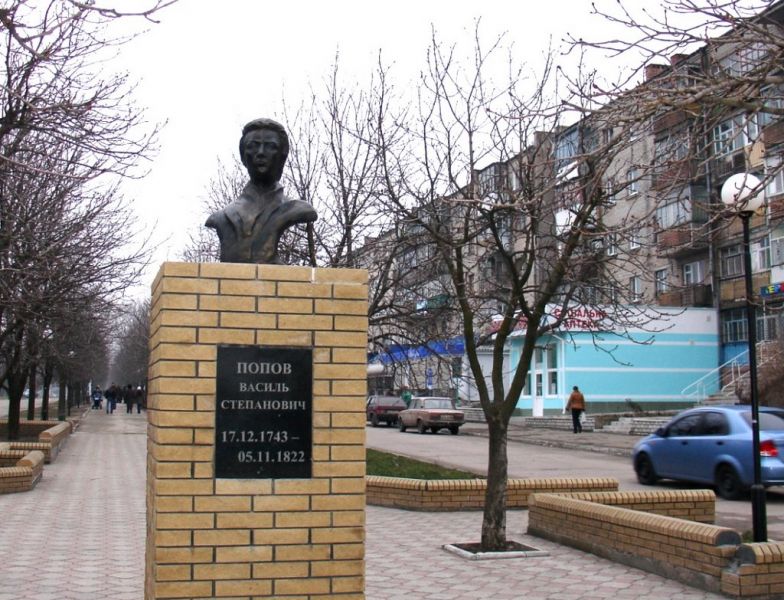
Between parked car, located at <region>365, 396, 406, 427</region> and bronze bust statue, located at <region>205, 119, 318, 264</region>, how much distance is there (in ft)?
111

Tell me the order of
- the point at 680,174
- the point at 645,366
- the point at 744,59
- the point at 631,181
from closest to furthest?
the point at 680,174 < the point at 744,59 < the point at 631,181 < the point at 645,366

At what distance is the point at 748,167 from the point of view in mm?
6676

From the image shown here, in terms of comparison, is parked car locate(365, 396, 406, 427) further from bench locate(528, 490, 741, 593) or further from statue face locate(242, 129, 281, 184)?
statue face locate(242, 129, 281, 184)

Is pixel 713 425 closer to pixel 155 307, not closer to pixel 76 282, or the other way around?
pixel 76 282

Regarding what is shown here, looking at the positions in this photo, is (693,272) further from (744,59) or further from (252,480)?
(252,480)

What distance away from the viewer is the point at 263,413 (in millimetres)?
A: 4484

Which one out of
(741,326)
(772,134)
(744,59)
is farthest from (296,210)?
(741,326)

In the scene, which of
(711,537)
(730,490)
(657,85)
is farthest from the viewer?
(730,490)

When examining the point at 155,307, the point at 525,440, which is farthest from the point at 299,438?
the point at 525,440

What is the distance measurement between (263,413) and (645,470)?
1305cm

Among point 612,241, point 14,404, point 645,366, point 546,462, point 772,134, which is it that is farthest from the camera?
point 645,366

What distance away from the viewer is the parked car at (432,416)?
3278 centimetres

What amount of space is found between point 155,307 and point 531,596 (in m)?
4.32

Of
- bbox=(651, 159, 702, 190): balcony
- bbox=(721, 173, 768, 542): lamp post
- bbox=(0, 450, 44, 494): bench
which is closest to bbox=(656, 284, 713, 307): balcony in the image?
bbox=(0, 450, 44, 494): bench
